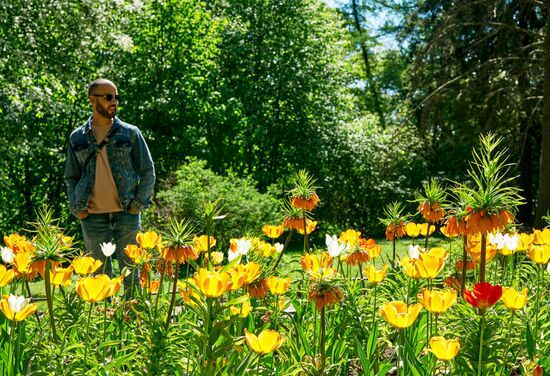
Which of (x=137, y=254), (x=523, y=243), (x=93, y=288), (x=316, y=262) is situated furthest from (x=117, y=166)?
(x=523, y=243)

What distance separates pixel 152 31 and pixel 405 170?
7.56 meters

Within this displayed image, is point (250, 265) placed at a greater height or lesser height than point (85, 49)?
lesser

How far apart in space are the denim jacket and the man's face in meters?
0.10

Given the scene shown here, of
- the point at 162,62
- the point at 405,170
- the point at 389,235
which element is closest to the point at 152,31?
the point at 162,62

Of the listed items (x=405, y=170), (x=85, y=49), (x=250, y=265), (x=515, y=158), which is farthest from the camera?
(x=405, y=170)

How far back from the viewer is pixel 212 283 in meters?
1.68

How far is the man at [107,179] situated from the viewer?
434 cm

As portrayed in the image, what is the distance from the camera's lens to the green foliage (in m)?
10.9

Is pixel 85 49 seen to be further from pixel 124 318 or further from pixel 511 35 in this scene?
pixel 124 318

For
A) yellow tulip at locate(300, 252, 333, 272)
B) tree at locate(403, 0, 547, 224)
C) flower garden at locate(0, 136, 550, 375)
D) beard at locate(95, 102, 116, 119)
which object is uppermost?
tree at locate(403, 0, 547, 224)

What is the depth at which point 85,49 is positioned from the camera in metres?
13.2

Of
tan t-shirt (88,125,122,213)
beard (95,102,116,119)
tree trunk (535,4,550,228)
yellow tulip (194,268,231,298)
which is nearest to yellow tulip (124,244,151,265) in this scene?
yellow tulip (194,268,231,298)

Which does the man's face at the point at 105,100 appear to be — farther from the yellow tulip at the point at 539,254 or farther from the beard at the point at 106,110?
the yellow tulip at the point at 539,254

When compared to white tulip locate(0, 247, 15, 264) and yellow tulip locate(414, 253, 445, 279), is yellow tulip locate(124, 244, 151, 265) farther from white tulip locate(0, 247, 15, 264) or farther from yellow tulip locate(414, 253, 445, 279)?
yellow tulip locate(414, 253, 445, 279)
